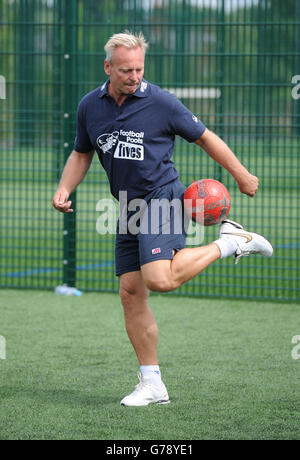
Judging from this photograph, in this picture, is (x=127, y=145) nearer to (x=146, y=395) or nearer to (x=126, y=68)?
(x=126, y=68)

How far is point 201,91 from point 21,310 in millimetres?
3064

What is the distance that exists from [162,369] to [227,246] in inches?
54.3

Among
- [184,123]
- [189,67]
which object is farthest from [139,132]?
[189,67]

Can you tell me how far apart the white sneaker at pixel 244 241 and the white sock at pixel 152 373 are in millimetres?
870

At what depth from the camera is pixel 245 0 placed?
8.62 meters

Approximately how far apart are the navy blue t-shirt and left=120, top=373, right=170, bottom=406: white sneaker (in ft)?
3.87

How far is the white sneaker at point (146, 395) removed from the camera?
16.8ft

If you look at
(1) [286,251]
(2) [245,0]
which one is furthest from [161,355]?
(1) [286,251]

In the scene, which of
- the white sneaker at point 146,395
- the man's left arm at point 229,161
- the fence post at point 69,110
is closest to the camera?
the man's left arm at point 229,161

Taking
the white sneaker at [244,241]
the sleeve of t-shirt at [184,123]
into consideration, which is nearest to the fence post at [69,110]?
the white sneaker at [244,241]

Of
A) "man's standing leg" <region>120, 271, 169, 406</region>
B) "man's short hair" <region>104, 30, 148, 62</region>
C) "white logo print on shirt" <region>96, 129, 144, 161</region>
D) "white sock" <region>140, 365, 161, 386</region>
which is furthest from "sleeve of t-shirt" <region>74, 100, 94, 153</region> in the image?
"white sock" <region>140, 365, 161, 386</region>

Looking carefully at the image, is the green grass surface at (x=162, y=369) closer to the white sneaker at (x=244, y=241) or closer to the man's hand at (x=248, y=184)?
the white sneaker at (x=244, y=241)

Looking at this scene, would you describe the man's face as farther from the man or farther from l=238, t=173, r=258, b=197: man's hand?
l=238, t=173, r=258, b=197: man's hand

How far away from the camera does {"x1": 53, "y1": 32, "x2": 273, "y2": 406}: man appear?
16.0 ft
